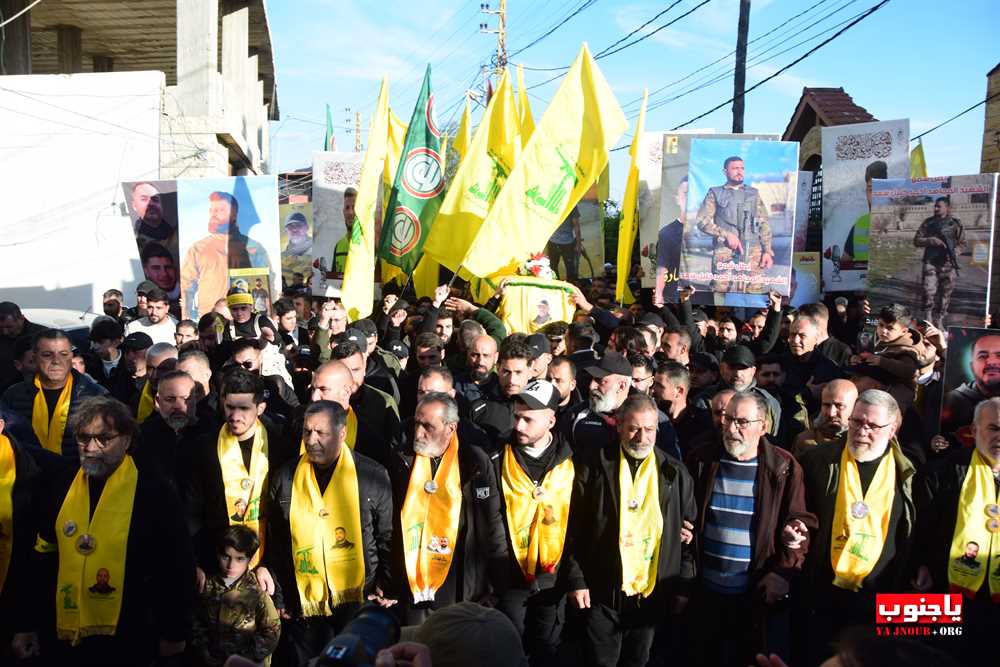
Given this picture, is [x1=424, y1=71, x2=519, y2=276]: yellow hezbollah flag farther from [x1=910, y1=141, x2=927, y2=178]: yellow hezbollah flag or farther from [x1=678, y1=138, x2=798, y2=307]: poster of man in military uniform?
[x1=910, y1=141, x2=927, y2=178]: yellow hezbollah flag

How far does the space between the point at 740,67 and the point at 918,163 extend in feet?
13.9

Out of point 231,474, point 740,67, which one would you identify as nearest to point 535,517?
point 231,474

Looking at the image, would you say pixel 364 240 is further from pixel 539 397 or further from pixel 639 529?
pixel 639 529

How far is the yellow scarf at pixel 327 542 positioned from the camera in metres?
3.68

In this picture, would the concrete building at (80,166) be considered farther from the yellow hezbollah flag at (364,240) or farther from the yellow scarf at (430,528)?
the yellow scarf at (430,528)

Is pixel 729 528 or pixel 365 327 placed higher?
pixel 365 327

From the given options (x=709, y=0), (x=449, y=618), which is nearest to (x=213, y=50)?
(x=709, y=0)

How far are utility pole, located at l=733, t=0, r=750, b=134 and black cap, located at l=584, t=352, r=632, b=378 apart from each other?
37.3ft

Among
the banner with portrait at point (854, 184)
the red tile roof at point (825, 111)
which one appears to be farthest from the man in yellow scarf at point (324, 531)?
the red tile roof at point (825, 111)

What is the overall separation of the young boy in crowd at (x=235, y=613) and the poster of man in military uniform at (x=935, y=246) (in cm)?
596

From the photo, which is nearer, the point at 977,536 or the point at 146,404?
the point at 977,536

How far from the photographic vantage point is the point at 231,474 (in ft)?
12.7

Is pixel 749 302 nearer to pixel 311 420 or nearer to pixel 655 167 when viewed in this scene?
pixel 655 167

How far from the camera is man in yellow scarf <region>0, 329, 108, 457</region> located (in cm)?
482
